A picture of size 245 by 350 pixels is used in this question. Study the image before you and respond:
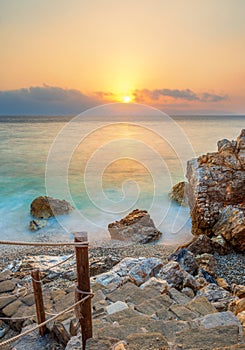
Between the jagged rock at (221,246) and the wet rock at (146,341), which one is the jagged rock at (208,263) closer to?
the jagged rock at (221,246)

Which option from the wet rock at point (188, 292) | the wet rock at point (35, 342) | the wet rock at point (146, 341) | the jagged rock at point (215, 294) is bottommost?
the jagged rock at point (215, 294)

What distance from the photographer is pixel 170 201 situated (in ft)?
40.4

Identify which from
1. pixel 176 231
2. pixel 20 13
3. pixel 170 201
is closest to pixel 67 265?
pixel 176 231

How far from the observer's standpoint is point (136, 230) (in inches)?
333

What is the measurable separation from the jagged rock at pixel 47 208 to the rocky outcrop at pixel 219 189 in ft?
15.8

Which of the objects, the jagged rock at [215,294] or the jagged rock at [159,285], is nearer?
the jagged rock at [159,285]

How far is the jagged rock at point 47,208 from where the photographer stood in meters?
10.3

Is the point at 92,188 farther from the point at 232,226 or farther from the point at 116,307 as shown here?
the point at 116,307

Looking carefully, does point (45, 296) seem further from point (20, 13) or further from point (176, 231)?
point (20, 13)

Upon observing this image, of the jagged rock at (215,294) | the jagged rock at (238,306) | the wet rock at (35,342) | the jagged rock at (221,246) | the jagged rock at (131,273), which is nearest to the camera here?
the wet rock at (35,342)

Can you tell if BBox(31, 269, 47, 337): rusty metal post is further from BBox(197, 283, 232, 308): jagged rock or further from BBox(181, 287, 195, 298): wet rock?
BBox(197, 283, 232, 308): jagged rock

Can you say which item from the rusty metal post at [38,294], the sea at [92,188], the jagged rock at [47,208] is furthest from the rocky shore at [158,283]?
the jagged rock at [47,208]

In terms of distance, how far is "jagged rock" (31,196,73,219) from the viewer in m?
10.3

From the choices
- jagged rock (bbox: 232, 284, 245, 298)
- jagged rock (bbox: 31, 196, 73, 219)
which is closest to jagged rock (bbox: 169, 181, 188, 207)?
jagged rock (bbox: 31, 196, 73, 219)
